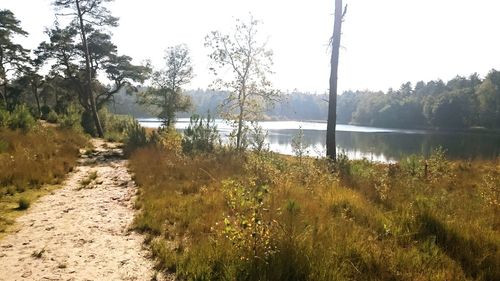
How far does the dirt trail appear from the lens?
14.3 feet

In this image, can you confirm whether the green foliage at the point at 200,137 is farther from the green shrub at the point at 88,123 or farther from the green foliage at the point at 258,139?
the green shrub at the point at 88,123

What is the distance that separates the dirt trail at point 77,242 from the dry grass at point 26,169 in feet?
1.24

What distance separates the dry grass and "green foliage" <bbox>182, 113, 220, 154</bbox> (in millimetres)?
4753

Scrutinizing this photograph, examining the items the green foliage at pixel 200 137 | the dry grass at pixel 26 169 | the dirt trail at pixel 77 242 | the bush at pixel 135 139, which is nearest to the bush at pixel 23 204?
the dry grass at pixel 26 169

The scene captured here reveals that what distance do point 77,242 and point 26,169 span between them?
526cm

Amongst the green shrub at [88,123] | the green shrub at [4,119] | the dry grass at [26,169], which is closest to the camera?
the dry grass at [26,169]

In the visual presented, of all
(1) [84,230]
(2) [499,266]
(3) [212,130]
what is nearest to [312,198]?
(2) [499,266]

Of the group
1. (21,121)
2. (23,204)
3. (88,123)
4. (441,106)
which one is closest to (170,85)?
(88,123)

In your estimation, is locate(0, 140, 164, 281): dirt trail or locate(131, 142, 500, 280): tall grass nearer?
locate(131, 142, 500, 280): tall grass

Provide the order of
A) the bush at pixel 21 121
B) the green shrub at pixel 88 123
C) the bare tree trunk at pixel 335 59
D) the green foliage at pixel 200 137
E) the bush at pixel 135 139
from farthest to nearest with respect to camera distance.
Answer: the green shrub at pixel 88 123 < the bush at pixel 135 139 < the bush at pixel 21 121 < the green foliage at pixel 200 137 < the bare tree trunk at pixel 335 59

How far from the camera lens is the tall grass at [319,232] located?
13.2 feet

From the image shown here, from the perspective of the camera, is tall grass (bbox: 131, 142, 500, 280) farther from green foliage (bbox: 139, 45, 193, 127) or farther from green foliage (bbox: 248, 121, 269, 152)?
green foliage (bbox: 139, 45, 193, 127)

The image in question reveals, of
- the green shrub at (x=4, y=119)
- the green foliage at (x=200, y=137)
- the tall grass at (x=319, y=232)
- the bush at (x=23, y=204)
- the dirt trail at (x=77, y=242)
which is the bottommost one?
the dirt trail at (x=77, y=242)

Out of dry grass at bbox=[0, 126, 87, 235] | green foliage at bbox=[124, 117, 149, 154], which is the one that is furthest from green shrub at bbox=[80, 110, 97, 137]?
dry grass at bbox=[0, 126, 87, 235]
